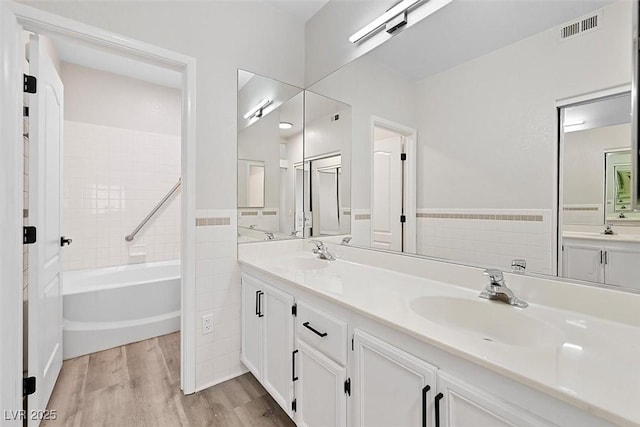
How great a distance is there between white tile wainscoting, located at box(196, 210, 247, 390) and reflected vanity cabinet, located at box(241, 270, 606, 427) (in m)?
0.23

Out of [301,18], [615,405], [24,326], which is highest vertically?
[301,18]

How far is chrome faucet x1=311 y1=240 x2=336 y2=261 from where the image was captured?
79.2 inches

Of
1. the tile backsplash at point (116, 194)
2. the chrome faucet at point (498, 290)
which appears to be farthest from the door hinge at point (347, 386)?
the tile backsplash at point (116, 194)

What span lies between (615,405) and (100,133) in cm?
412

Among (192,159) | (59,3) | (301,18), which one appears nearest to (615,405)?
(192,159)

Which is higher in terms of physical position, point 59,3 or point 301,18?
point 301,18

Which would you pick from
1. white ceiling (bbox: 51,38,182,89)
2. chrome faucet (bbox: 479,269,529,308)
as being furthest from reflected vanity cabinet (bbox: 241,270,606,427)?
white ceiling (bbox: 51,38,182,89)

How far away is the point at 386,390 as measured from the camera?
96cm

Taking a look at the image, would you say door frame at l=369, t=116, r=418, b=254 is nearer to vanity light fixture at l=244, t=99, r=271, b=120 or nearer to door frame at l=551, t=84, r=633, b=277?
door frame at l=551, t=84, r=633, b=277

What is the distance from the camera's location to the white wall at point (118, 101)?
9.82ft

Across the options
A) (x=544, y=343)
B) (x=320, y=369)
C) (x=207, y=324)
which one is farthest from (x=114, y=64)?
(x=544, y=343)

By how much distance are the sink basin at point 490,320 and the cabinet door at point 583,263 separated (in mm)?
240

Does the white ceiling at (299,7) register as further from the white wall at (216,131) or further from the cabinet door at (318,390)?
the cabinet door at (318,390)

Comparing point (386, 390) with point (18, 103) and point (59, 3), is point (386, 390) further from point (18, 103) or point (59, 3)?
point (59, 3)
